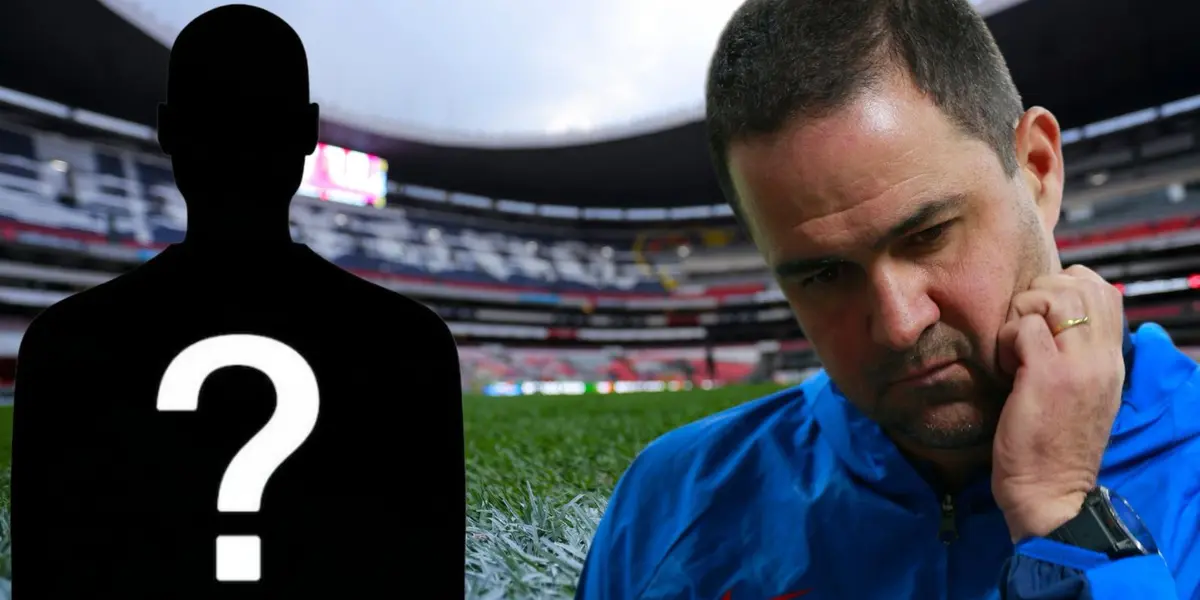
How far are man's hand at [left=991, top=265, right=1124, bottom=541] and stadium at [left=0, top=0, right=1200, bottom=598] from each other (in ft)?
12.8

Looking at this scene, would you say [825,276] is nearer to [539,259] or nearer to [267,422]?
[267,422]

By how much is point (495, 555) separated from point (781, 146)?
70 centimetres

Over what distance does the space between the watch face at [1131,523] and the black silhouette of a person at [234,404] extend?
73cm

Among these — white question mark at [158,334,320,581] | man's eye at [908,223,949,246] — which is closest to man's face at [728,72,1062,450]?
man's eye at [908,223,949,246]

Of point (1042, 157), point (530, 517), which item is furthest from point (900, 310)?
point (530, 517)

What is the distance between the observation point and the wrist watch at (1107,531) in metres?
0.80

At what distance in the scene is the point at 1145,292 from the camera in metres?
28.2

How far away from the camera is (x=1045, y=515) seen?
829 millimetres

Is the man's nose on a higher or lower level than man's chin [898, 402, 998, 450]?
higher

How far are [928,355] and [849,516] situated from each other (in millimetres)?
317

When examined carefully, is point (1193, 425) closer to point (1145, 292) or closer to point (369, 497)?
point (369, 497)

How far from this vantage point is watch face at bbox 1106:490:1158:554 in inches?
31.7

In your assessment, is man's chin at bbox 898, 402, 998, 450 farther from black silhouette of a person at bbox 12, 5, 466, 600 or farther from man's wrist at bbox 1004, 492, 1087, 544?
black silhouette of a person at bbox 12, 5, 466, 600

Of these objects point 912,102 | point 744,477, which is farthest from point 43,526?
point 912,102
